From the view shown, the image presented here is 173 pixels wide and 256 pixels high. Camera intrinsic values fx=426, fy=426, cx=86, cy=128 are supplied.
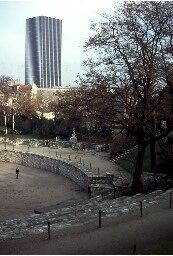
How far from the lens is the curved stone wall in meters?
38.2

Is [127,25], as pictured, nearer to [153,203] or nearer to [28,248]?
[153,203]

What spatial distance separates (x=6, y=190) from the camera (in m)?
36.9

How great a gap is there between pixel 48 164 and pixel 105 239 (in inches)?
1205

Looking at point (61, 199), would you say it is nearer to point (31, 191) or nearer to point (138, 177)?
point (31, 191)

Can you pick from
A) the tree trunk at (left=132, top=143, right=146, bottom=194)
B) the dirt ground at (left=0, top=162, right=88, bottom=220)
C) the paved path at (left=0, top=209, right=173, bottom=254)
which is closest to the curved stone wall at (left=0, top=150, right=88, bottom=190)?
the dirt ground at (left=0, top=162, right=88, bottom=220)

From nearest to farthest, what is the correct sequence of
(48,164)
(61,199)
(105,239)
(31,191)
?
(105,239) → (61,199) → (31,191) → (48,164)

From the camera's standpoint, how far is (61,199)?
3369 cm

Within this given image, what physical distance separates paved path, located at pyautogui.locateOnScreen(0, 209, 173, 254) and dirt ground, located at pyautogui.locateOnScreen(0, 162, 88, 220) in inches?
455

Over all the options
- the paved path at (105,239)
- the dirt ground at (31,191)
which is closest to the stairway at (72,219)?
the paved path at (105,239)

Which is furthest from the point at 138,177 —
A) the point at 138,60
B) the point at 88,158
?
the point at 88,158

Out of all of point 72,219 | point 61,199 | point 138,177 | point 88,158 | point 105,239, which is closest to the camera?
point 105,239

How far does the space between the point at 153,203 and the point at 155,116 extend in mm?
6994

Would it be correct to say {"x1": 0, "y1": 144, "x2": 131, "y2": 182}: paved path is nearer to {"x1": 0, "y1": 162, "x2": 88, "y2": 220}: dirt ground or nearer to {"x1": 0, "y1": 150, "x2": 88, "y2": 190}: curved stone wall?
{"x1": 0, "y1": 150, "x2": 88, "y2": 190}: curved stone wall

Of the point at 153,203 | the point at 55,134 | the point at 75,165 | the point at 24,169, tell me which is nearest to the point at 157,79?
the point at 153,203
